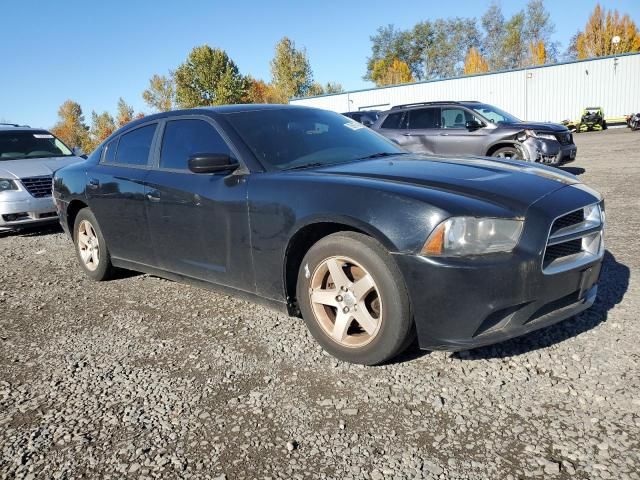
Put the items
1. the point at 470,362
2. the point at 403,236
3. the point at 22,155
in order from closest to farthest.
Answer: the point at 403,236
the point at 470,362
the point at 22,155

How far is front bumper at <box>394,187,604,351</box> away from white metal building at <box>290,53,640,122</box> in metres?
34.6

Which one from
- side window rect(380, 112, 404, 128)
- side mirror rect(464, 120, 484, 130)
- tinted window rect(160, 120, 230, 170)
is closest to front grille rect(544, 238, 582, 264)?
tinted window rect(160, 120, 230, 170)

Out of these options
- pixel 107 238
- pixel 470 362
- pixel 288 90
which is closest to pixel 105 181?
pixel 107 238

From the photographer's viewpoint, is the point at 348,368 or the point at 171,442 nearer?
the point at 171,442

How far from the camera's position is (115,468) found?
84.8 inches

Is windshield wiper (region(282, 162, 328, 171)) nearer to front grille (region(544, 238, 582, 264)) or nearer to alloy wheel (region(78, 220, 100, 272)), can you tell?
front grille (region(544, 238, 582, 264))

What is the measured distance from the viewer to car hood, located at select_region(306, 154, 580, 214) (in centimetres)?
268

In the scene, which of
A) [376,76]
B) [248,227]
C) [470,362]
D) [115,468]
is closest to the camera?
[115,468]

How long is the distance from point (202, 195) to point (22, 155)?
21.9 ft

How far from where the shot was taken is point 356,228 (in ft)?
9.21

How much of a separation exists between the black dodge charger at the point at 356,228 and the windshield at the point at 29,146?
542 cm

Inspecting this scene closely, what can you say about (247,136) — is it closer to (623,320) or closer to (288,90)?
(623,320)

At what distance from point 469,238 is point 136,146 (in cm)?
312

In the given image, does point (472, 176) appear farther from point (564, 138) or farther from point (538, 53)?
point (538, 53)
